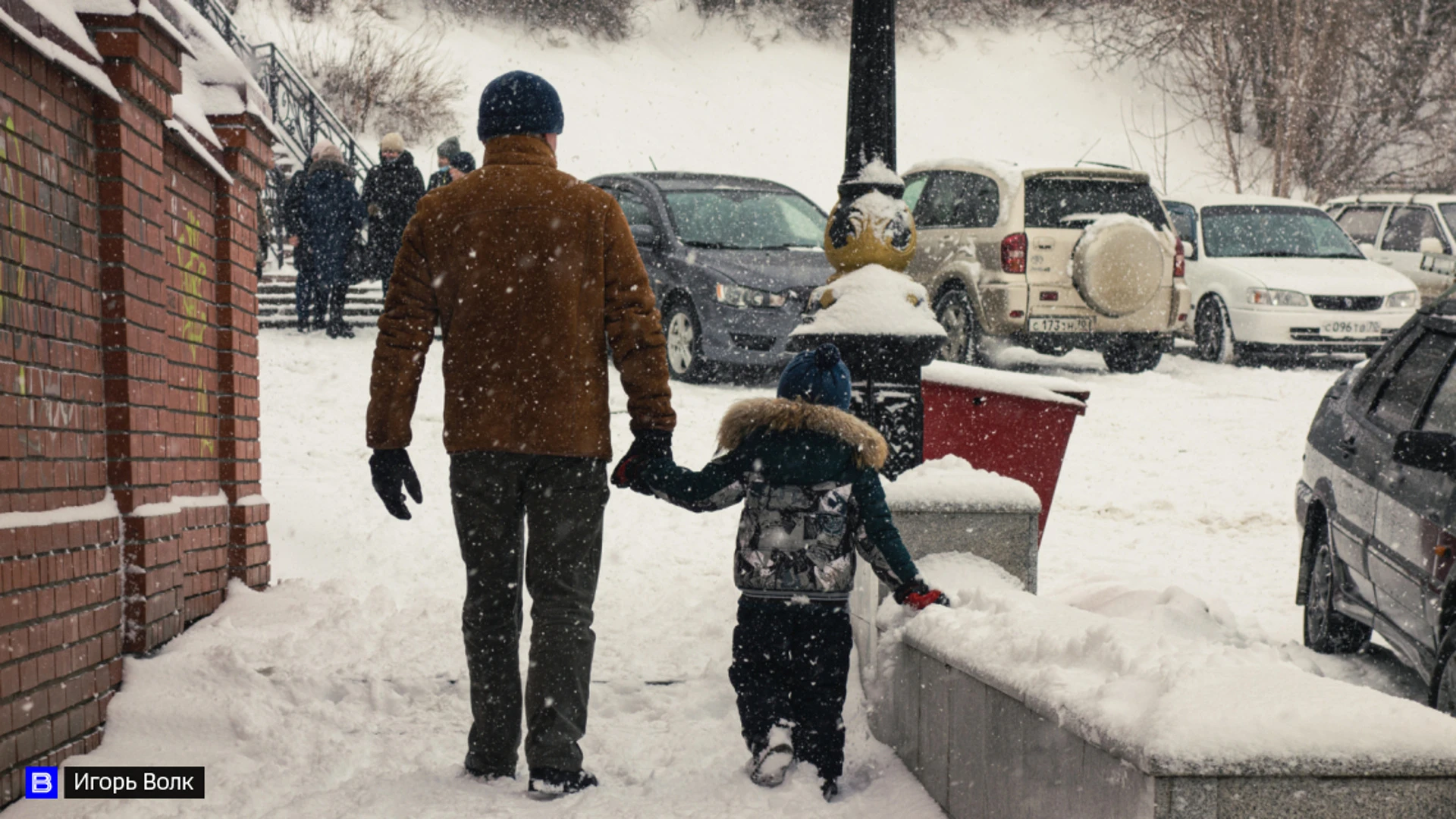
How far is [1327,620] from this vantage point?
645 cm

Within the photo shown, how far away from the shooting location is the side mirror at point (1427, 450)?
4.97 meters

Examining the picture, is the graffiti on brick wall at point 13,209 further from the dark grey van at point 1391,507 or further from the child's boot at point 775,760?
the dark grey van at point 1391,507

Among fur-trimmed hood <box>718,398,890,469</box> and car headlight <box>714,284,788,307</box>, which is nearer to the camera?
fur-trimmed hood <box>718,398,890,469</box>

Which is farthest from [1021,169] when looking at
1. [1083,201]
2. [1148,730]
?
[1148,730]

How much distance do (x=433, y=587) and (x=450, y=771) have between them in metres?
2.86

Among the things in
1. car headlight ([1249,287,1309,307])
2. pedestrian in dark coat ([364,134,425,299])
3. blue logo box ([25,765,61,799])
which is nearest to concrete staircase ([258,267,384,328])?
pedestrian in dark coat ([364,134,425,299])

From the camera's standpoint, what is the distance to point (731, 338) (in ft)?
41.4

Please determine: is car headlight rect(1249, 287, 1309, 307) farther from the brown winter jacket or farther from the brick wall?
the brown winter jacket

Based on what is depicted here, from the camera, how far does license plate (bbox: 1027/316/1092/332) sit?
13.4 metres

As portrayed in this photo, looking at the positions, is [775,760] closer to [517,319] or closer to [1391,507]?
[517,319]

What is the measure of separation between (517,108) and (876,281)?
181cm

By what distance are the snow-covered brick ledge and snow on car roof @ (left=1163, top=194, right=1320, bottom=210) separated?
1357 cm

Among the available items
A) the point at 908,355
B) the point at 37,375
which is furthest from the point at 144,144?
the point at 908,355

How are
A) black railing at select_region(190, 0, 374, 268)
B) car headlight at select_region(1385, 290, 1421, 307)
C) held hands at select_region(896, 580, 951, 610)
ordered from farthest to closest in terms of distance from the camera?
black railing at select_region(190, 0, 374, 268) < car headlight at select_region(1385, 290, 1421, 307) < held hands at select_region(896, 580, 951, 610)
